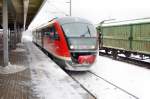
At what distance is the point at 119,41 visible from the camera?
1986 centimetres

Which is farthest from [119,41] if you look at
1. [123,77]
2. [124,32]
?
[123,77]

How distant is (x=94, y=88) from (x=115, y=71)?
4.16 meters

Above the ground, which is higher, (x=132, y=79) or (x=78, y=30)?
(x=78, y=30)

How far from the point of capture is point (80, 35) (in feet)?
44.0

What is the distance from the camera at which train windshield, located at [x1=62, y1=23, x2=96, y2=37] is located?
1338 cm

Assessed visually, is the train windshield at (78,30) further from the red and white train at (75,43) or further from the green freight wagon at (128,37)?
the green freight wagon at (128,37)

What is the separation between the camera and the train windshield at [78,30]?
43.9 ft

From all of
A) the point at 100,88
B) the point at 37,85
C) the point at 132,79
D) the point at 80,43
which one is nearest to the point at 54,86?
the point at 37,85

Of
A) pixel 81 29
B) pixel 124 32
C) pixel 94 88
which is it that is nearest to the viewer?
pixel 94 88

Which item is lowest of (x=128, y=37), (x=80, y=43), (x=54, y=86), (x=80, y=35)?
(x=54, y=86)

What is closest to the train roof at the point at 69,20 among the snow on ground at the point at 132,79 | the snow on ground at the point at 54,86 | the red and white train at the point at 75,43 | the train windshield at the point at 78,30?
the red and white train at the point at 75,43

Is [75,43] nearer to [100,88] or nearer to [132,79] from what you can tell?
[132,79]

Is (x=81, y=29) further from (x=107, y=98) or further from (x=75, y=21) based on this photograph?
(x=107, y=98)

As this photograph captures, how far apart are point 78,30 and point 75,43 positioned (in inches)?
35.8
